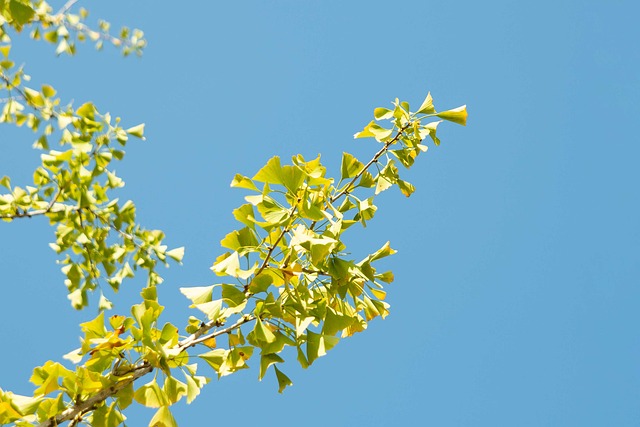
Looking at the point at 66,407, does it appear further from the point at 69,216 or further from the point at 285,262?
the point at 69,216

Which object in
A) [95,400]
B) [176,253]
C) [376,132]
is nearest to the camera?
[95,400]

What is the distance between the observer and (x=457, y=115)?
168cm


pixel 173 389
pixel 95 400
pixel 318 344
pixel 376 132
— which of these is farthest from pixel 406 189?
pixel 95 400

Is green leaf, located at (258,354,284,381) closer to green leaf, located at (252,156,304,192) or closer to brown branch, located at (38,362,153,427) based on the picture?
brown branch, located at (38,362,153,427)

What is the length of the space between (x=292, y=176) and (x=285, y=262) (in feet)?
0.69

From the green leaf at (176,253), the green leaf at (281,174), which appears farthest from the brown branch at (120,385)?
the green leaf at (176,253)

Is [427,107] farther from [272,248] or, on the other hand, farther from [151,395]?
[151,395]

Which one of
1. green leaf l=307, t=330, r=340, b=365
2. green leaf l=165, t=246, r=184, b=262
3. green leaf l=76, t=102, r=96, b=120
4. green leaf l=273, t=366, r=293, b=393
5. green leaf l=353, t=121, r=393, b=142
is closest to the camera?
green leaf l=307, t=330, r=340, b=365

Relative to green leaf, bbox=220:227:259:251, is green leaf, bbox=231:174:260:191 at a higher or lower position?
higher

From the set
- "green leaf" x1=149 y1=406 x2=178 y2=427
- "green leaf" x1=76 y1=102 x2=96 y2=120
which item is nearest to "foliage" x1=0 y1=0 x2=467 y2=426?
"green leaf" x1=149 y1=406 x2=178 y2=427

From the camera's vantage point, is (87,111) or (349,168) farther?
(87,111)

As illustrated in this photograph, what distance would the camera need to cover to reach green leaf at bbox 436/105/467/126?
5.45 feet

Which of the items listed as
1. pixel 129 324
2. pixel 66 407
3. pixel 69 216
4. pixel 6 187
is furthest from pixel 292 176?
pixel 6 187

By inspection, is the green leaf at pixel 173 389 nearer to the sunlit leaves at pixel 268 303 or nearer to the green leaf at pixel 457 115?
the sunlit leaves at pixel 268 303
